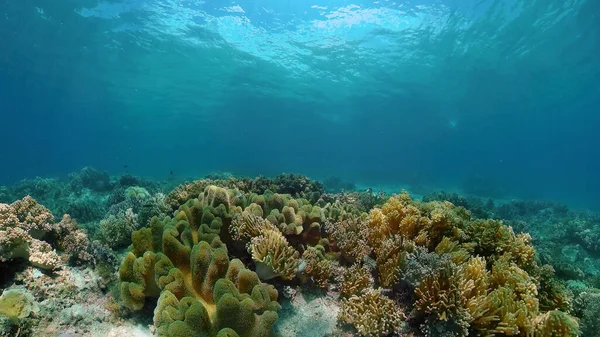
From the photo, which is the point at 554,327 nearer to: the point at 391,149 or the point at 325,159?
the point at 391,149

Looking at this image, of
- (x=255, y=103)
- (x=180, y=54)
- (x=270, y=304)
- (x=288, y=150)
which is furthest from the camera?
(x=288, y=150)

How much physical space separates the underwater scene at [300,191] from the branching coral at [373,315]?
0.03m

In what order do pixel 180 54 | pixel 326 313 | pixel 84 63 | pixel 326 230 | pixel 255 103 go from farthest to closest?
pixel 255 103 → pixel 84 63 → pixel 180 54 → pixel 326 230 → pixel 326 313

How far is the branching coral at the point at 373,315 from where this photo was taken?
11.5 ft

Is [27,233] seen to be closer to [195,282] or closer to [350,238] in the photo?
[195,282]

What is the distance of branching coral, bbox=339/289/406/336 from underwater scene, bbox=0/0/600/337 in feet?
0.11

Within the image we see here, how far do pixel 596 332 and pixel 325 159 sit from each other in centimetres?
14730

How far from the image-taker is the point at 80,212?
10883mm

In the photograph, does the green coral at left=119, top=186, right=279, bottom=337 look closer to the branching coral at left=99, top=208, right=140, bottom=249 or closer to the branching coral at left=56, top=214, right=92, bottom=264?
the branching coral at left=56, top=214, right=92, bottom=264

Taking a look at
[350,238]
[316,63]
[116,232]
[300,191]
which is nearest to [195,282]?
[350,238]

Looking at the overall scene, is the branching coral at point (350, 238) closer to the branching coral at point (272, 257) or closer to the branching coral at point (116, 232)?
the branching coral at point (272, 257)

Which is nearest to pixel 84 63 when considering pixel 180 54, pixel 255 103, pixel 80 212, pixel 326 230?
pixel 180 54

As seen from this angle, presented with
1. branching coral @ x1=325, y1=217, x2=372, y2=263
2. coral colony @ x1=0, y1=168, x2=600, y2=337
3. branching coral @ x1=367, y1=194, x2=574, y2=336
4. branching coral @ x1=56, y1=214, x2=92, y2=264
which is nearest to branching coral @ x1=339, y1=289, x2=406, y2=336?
coral colony @ x1=0, y1=168, x2=600, y2=337

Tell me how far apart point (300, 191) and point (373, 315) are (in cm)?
568
